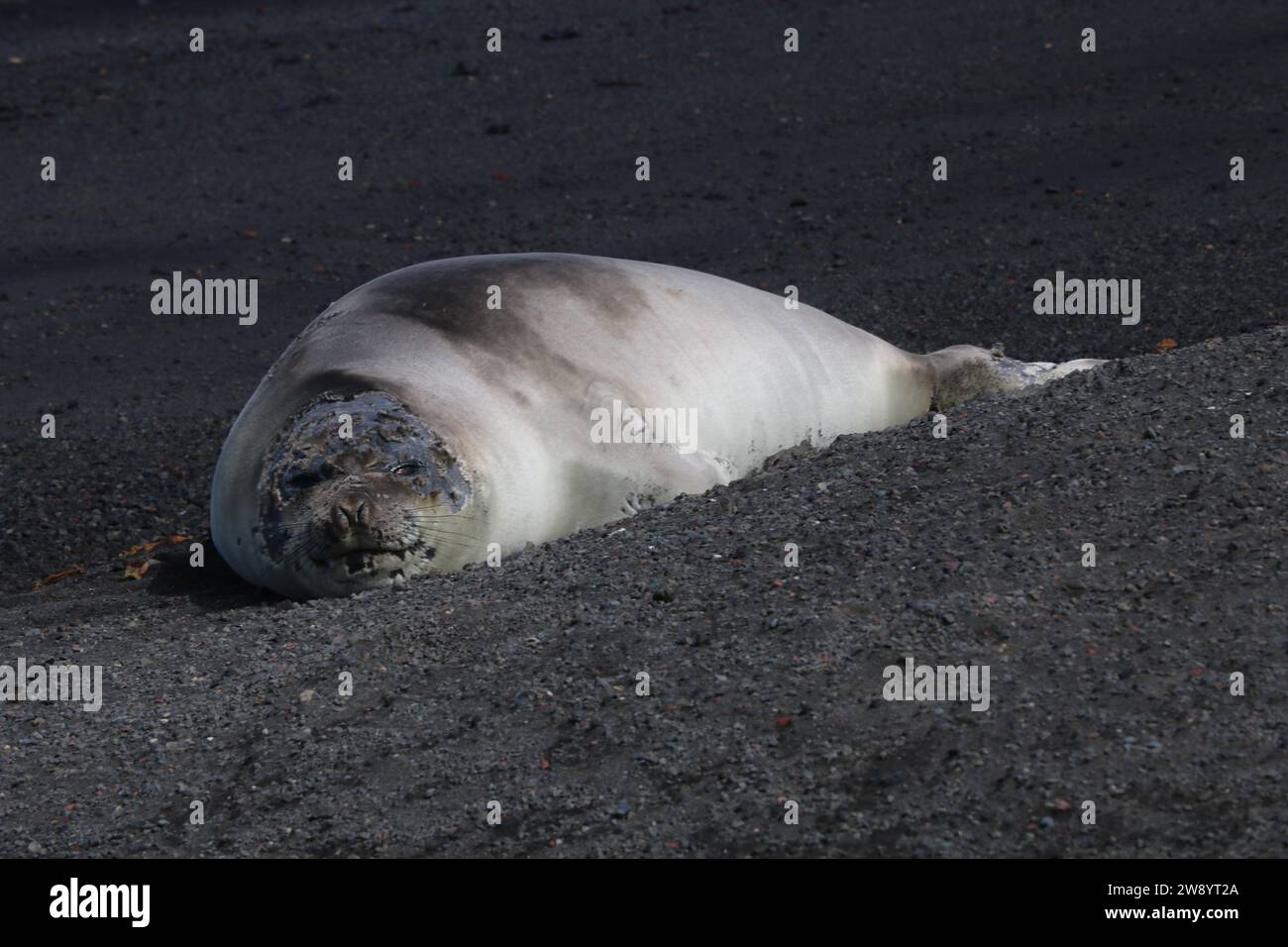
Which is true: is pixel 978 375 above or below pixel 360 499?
above

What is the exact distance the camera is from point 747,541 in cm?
447

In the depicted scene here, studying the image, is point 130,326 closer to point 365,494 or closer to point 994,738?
point 365,494

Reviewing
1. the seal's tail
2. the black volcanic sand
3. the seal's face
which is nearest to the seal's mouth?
the seal's face

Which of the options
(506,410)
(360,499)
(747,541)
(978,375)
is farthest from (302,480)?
(978,375)

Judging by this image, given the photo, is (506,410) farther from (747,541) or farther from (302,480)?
(747,541)

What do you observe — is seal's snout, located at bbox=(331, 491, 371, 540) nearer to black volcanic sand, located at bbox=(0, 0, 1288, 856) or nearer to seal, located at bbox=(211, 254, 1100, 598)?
seal, located at bbox=(211, 254, 1100, 598)

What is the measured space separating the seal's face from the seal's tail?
2.32m

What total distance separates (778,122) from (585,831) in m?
A: 8.22

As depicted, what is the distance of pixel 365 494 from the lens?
4.62 m

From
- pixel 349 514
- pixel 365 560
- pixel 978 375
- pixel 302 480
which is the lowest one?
pixel 365 560

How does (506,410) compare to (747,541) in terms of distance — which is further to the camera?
(506,410)

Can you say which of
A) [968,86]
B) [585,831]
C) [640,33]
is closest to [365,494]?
[585,831]

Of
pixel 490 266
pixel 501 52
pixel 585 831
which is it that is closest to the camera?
pixel 585 831

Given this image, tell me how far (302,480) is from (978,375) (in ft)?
9.23
